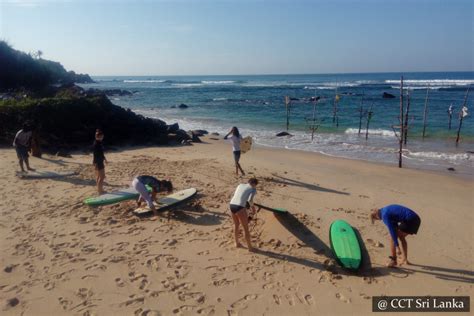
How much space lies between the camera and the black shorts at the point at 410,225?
6.14 metres

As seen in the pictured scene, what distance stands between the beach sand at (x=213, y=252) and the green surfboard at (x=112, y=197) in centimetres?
16

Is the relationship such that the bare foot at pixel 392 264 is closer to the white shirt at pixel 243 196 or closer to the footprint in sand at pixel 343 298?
the footprint in sand at pixel 343 298

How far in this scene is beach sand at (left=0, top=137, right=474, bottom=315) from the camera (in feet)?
17.9

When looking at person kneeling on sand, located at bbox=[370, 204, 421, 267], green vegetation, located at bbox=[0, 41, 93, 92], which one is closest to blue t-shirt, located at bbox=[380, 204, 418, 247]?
person kneeling on sand, located at bbox=[370, 204, 421, 267]

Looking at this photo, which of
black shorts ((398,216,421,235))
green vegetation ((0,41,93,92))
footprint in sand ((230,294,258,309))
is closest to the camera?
footprint in sand ((230,294,258,309))

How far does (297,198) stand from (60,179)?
291 inches

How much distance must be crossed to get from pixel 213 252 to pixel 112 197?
3609 millimetres

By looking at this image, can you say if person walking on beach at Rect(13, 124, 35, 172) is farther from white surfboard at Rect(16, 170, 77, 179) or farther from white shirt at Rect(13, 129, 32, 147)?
white surfboard at Rect(16, 170, 77, 179)

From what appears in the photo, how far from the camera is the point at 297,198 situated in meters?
10.1

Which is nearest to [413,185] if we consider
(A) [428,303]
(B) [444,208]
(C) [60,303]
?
(B) [444,208]

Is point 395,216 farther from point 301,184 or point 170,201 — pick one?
point 301,184

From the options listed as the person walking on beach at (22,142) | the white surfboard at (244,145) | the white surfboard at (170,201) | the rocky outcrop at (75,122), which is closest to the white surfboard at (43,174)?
the person walking on beach at (22,142)

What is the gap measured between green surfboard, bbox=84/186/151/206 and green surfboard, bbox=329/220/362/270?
15.5 ft

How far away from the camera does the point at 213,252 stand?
689cm
